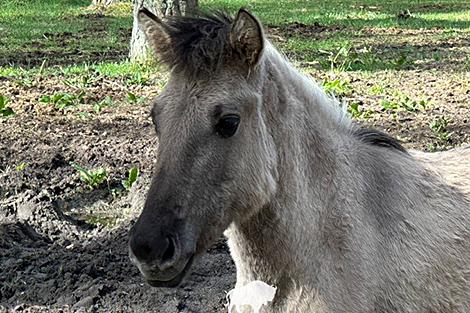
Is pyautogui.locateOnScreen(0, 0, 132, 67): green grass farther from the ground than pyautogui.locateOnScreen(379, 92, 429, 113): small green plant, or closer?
closer

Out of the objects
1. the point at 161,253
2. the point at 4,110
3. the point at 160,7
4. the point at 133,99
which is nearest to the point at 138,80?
the point at 133,99

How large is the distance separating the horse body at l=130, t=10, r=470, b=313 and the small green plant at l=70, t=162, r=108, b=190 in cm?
350

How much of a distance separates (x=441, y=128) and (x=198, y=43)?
16.2 feet

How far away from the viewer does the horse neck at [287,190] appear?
3.65 meters

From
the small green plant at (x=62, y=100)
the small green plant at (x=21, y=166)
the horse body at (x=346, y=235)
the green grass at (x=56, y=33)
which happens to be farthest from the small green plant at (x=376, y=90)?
the horse body at (x=346, y=235)

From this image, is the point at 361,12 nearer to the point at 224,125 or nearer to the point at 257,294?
the point at 257,294

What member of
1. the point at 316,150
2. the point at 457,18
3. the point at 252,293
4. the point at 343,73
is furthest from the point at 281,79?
the point at 457,18

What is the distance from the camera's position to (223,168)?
3439 mm

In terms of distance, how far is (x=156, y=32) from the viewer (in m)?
3.77

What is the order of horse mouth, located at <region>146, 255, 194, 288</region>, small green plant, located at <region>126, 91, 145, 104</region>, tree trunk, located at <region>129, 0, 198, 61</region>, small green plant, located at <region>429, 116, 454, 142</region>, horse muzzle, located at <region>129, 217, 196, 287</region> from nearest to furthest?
horse muzzle, located at <region>129, 217, 196, 287</region>, horse mouth, located at <region>146, 255, 194, 288</region>, small green plant, located at <region>429, 116, 454, 142</region>, small green plant, located at <region>126, 91, 145, 104</region>, tree trunk, located at <region>129, 0, 198, 61</region>

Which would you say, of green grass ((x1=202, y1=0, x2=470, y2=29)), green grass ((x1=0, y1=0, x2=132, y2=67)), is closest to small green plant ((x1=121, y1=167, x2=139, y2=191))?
green grass ((x1=0, y1=0, x2=132, y2=67))

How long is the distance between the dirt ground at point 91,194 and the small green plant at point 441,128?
2.1 inches

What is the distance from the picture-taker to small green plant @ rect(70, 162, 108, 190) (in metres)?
7.20

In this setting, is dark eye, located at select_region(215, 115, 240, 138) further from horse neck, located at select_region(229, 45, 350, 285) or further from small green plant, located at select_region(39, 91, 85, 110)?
small green plant, located at select_region(39, 91, 85, 110)
